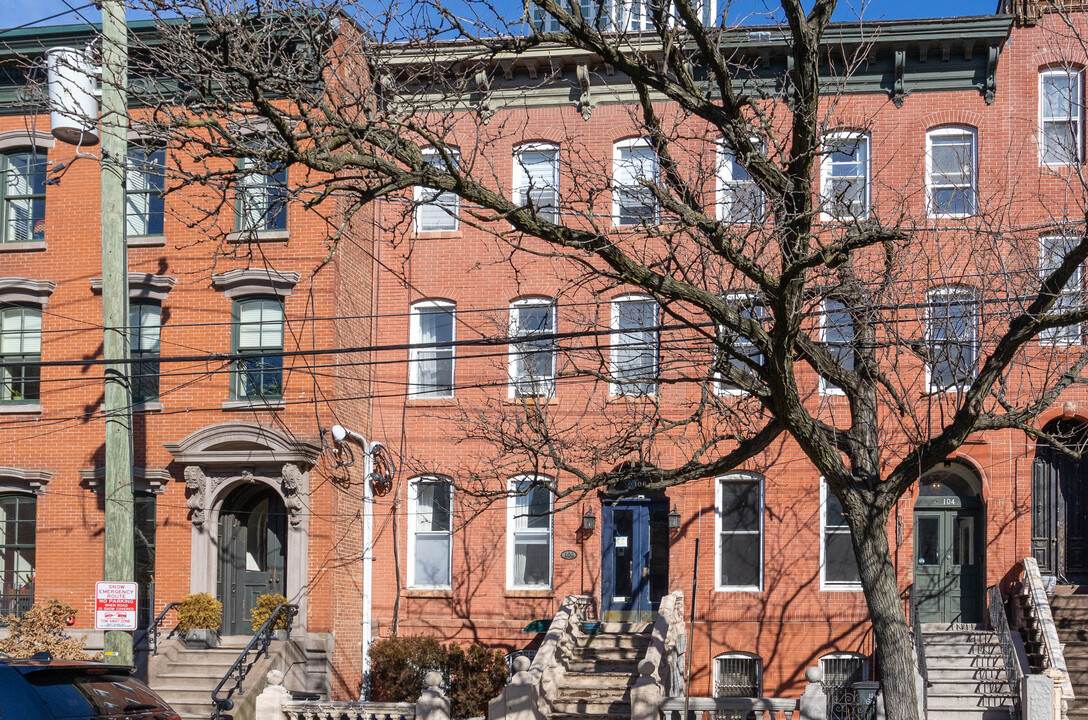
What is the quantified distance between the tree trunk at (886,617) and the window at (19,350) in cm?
1726

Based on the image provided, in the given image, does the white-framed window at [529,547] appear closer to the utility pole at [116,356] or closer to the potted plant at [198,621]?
the potted plant at [198,621]

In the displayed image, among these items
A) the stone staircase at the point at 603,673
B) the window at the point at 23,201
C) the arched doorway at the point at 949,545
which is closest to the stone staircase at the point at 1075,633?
the arched doorway at the point at 949,545

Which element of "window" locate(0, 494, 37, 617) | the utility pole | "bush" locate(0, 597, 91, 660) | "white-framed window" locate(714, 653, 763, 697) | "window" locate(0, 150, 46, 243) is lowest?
"white-framed window" locate(714, 653, 763, 697)

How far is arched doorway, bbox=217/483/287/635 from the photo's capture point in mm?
21703

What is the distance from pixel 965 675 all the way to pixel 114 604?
1303 cm

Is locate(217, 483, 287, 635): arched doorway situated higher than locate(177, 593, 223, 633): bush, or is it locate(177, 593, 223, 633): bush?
locate(217, 483, 287, 635): arched doorway

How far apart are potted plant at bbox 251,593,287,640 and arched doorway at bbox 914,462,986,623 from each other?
11310 millimetres

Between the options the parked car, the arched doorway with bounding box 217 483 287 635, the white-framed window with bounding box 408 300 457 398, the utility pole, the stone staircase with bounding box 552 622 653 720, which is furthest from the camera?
the white-framed window with bounding box 408 300 457 398

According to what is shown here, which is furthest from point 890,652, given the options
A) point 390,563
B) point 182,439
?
point 182,439

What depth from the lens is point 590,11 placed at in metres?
22.8

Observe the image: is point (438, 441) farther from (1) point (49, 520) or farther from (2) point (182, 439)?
(1) point (49, 520)

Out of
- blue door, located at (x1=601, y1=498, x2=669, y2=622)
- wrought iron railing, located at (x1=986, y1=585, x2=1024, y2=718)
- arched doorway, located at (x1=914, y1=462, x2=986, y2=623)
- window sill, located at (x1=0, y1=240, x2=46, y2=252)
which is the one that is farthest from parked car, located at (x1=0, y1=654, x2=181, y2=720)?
arched doorway, located at (x1=914, y1=462, x2=986, y2=623)

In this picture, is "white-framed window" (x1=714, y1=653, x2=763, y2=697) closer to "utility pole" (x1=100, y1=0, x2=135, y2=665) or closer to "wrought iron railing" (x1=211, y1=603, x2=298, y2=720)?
"wrought iron railing" (x1=211, y1=603, x2=298, y2=720)

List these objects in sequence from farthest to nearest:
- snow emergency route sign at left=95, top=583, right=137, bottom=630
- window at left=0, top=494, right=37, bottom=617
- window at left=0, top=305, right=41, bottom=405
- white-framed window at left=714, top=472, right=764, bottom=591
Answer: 1. window at left=0, top=305, right=41, bottom=405
2. window at left=0, top=494, right=37, bottom=617
3. white-framed window at left=714, top=472, right=764, bottom=591
4. snow emergency route sign at left=95, top=583, right=137, bottom=630
